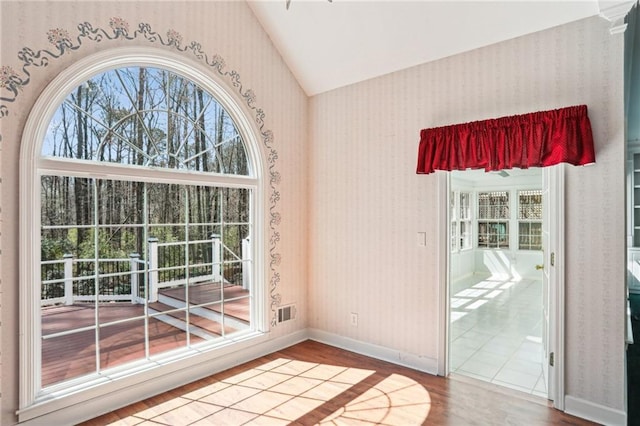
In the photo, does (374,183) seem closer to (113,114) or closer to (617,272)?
(617,272)

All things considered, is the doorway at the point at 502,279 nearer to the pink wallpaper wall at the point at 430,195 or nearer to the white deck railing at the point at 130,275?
the pink wallpaper wall at the point at 430,195

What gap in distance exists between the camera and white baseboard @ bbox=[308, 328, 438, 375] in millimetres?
3155

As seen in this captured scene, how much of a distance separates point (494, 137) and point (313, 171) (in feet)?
6.49

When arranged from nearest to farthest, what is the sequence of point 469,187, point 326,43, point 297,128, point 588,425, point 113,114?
1. point 588,425
2. point 113,114
3. point 326,43
4. point 297,128
5. point 469,187

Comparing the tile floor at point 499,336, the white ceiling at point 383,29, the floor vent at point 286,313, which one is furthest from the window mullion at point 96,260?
the tile floor at point 499,336

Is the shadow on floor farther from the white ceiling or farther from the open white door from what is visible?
the white ceiling

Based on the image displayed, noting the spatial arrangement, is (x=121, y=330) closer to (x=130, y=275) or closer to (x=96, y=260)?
(x=130, y=275)

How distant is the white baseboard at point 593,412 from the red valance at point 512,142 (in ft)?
5.40

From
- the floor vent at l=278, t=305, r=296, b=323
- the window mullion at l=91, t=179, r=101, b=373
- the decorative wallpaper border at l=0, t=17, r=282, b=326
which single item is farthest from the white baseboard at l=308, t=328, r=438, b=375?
the window mullion at l=91, t=179, r=101, b=373

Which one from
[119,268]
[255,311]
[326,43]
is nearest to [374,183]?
[326,43]

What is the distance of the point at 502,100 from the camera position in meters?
2.77

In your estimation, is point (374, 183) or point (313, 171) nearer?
point (374, 183)

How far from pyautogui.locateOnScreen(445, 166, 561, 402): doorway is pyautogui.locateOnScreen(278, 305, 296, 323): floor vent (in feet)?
5.44

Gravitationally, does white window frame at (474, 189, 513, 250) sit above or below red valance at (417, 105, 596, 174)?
below
